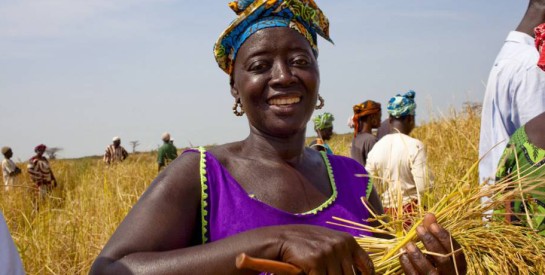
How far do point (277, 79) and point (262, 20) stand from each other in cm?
20

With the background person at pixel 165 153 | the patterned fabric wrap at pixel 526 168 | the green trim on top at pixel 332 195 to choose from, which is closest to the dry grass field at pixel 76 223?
the patterned fabric wrap at pixel 526 168

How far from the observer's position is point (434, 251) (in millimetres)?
1417

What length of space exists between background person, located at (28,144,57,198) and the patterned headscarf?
583cm

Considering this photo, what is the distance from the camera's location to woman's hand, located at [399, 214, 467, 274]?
141 cm

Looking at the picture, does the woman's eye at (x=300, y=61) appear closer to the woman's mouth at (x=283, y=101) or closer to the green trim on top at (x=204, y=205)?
the woman's mouth at (x=283, y=101)

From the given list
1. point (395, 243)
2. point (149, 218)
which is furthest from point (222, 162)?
point (395, 243)

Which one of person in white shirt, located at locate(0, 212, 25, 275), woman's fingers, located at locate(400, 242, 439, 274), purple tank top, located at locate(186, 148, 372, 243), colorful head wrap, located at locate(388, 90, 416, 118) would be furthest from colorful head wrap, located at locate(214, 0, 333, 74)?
colorful head wrap, located at locate(388, 90, 416, 118)

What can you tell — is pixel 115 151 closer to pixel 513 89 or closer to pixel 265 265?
pixel 513 89

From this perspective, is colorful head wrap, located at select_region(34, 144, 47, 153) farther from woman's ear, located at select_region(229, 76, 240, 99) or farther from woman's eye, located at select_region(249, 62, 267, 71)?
Result: woman's eye, located at select_region(249, 62, 267, 71)

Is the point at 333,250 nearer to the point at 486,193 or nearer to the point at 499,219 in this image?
the point at 486,193

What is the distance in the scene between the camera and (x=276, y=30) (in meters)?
1.83

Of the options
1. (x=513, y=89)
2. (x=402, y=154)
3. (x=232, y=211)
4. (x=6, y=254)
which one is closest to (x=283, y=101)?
(x=232, y=211)

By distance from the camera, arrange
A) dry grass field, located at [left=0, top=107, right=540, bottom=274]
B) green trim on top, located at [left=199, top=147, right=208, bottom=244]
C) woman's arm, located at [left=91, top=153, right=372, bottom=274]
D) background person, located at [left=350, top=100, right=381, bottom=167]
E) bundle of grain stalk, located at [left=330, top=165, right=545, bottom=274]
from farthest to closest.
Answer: background person, located at [left=350, top=100, right=381, bottom=167], dry grass field, located at [left=0, top=107, right=540, bottom=274], green trim on top, located at [left=199, top=147, right=208, bottom=244], bundle of grain stalk, located at [left=330, top=165, right=545, bottom=274], woman's arm, located at [left=91, top=153, right=372, bottom=274]

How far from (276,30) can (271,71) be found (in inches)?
5.1
